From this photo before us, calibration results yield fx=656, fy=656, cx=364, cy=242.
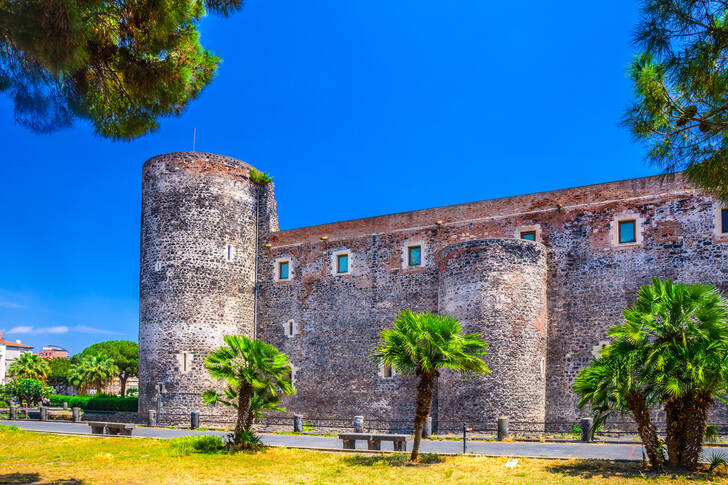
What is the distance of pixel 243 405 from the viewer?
16.2m

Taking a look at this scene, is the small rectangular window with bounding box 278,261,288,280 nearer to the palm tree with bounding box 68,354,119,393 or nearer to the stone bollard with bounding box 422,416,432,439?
the stone bollard with bounding box 422,416,432,439

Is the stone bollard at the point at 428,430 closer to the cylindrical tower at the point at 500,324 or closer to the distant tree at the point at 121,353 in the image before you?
the cylindrical tower at the point at 500,324

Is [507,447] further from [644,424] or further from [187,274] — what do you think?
[187,274]

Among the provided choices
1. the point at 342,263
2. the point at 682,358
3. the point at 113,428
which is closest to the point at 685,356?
the point at 682,358

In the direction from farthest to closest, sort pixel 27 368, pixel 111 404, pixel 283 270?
pixel 27 368 → pixel 111 404 → pixel 283 270

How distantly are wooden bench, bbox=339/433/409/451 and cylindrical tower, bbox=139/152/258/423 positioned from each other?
34.1 feet

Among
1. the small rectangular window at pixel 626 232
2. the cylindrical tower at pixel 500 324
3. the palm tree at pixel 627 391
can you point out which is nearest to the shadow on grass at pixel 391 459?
the palm tree at pixel 627 391

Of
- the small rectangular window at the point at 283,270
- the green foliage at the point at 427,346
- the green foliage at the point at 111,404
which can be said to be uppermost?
the small rectangular window at the point at 283,270

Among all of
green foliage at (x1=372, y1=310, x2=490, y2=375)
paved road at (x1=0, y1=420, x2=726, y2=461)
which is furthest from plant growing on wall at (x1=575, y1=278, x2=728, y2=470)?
green foliage at (x1=372, y1=310, x2=490, y2=375)

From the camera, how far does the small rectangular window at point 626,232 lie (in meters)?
21.8

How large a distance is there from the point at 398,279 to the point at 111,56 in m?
17.0

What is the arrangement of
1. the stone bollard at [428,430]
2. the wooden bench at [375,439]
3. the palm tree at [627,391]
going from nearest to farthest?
1. the palm tree at [627,391]
2. the wooden bench at [375,439]
3. the stone bollard at [428,430]

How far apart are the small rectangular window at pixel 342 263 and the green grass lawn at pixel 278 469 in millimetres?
11632

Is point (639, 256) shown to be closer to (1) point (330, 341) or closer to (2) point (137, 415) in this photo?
(1) point (330, 341)
